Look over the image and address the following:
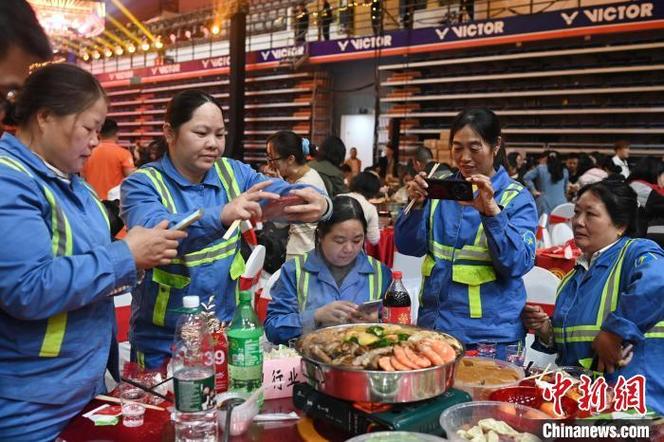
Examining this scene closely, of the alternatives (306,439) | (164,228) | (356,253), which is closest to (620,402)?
(306,439)

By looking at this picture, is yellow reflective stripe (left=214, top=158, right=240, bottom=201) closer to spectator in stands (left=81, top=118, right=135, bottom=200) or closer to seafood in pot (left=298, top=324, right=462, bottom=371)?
seafood in pot (left=298, top=324, right=462, bottom=371)

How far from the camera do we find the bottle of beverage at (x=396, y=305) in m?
2.03

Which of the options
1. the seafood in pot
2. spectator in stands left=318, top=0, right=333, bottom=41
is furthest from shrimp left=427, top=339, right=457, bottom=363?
spectator in stands left=318, top=0, right=333, bottom=41

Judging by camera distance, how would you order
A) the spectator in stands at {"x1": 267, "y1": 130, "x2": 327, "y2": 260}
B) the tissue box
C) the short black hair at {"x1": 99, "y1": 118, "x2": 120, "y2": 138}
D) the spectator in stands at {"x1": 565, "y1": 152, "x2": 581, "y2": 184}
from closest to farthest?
the tissue box < the spectator in stands at {"x1": 267, "y1": 130, "x2": 327, "y2": 260} < the short black hair at {"x1": 99, "y1": 118, "x2": 120, "y2": 138} < the spectator in stands at {"x1": 565, "y1": 152, "x2": 581, "y2": 184}

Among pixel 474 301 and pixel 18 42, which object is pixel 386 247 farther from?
pixel 18 42

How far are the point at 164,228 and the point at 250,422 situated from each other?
1.80 feet

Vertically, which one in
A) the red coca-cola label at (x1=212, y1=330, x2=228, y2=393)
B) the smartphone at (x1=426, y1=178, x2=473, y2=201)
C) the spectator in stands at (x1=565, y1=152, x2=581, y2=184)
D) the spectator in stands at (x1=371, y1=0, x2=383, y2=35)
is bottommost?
the red coca-cola label at (x1=212, y1=330, x2=228, y2=393)

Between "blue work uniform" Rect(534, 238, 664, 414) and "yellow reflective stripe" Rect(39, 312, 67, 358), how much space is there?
66.8 inches

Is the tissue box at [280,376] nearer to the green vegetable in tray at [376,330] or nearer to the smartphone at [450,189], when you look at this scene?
the green vegetable in tray at [376,330]

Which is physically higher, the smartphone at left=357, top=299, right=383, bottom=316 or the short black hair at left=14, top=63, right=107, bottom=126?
the short black hair at left=14, top=63, right=107, bottom=126

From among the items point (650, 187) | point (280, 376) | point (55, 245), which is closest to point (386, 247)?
point (650, 187)

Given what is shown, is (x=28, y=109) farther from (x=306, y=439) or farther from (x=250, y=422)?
(x=306, y=439)

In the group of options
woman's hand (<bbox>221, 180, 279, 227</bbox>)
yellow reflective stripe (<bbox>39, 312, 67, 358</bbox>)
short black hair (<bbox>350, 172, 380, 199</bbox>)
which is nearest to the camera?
yellow reflective stripe (<bbox>39, 312, 67, 358</bbox>)

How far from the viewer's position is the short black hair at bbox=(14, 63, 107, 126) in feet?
4.97
